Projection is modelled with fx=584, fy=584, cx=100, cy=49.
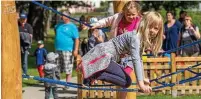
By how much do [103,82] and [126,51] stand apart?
4525mm

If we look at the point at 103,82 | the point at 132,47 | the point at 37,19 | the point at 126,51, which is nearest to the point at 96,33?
the point at 103,82

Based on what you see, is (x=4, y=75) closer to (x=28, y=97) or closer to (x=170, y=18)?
(x=28, y=97)

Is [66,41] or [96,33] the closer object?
[96,33]

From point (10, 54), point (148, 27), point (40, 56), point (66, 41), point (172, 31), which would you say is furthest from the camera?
point (172, 31)

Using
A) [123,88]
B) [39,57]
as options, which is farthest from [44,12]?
[123,88]

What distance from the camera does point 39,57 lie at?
45.1 feet

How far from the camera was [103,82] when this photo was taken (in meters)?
11.3

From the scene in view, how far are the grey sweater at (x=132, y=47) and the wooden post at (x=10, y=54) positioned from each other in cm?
119

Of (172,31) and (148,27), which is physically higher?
(172,31)

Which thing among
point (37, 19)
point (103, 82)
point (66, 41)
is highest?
point (37, 19)

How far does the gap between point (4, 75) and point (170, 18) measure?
26.9ft

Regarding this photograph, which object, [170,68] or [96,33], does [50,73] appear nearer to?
[96,33]

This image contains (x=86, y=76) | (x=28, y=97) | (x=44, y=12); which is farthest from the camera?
(x=44, y=12)

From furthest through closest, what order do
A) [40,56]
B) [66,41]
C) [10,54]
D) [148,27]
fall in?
[40,56], [66,41], [148,27], [10,54]
